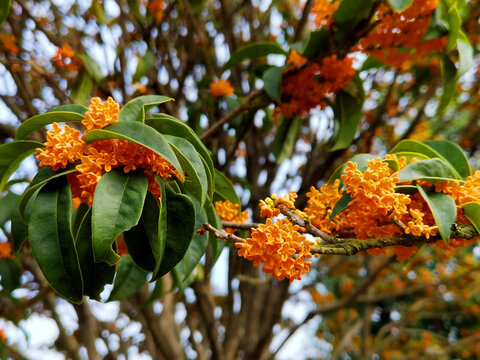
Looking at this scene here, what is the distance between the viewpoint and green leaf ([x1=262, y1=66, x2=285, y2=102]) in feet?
4.49

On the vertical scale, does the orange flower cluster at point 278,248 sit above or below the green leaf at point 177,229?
below

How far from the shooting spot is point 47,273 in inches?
28.8

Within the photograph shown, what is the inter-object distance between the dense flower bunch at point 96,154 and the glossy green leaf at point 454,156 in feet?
2.20

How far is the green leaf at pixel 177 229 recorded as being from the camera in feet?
2.51

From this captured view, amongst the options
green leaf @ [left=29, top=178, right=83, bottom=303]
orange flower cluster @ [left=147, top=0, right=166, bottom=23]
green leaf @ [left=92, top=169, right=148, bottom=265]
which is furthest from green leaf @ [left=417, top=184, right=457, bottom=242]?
orange flower cluster @ [left=147, top=0, right=166, bottom=23]

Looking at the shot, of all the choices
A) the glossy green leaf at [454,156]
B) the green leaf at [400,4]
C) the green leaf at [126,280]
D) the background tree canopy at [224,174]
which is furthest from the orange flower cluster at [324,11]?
the green leaf at [126,280]

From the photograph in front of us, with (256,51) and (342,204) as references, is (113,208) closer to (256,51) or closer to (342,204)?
(342,204)

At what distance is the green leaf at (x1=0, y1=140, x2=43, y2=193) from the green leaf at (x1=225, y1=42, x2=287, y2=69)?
2.86ft

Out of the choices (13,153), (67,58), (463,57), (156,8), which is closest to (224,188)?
(13,153)

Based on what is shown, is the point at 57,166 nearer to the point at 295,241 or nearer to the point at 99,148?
the point at 99,148

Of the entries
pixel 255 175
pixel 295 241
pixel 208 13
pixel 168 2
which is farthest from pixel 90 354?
pixel 208 13

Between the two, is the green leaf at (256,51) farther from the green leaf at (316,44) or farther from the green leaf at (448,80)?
the green leaf at (448,80)

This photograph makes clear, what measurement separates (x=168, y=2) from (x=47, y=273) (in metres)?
2.30

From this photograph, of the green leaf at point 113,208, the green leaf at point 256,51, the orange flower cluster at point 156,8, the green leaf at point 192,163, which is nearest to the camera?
the green leaf at point 113,208
